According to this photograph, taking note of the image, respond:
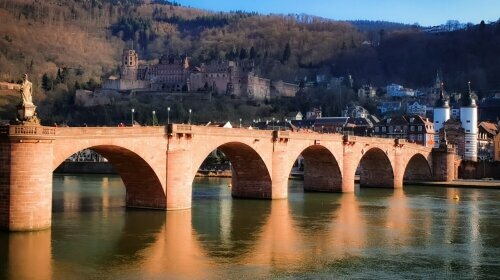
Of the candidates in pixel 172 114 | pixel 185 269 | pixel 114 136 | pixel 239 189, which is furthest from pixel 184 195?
pixel 172 114

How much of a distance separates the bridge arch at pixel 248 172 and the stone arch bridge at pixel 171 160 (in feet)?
0.27

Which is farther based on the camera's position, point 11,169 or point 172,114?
point 172,114

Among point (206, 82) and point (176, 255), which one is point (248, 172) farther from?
point (206, 82)

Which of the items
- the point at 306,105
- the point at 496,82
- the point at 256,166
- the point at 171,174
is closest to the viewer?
the point at 171,174

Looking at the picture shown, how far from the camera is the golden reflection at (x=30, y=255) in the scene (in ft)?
80.4

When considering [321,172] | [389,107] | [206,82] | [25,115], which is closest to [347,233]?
[25,115]

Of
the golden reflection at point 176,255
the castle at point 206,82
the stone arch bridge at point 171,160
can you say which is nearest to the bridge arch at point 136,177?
the stone arch bridge at point 171,160

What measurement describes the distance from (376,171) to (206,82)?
386 feet

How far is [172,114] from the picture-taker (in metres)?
154

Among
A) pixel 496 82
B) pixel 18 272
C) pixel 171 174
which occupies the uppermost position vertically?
pixel 496 82

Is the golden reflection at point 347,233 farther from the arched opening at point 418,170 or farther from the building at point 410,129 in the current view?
the building at point 410,129

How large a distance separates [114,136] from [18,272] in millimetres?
12821

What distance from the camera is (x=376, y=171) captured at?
74625mm

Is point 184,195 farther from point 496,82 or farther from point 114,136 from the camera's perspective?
point 496,82
